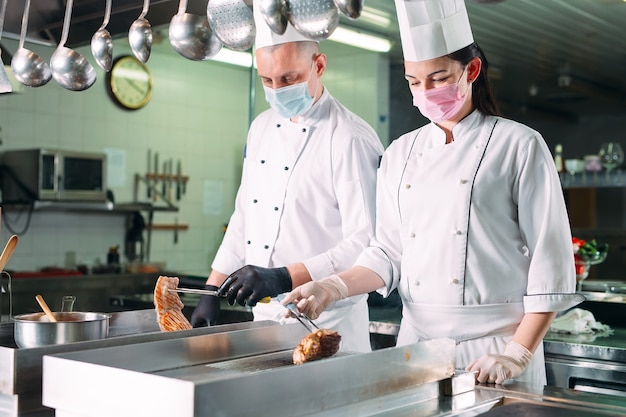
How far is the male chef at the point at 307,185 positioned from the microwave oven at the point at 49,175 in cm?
342

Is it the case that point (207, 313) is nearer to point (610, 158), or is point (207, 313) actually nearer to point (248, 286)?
point (248, 286)

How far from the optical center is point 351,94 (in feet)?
19.8

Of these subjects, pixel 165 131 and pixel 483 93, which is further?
pixel 165 131

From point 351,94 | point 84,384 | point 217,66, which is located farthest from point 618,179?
point 84,384

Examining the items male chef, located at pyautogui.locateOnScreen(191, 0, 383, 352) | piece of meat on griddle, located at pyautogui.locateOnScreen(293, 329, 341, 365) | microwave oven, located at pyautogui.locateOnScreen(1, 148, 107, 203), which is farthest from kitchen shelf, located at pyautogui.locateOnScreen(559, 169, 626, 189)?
piece of meat on griddle, located at pyautogui.locateOnScreen(293, 329, 341, 365)

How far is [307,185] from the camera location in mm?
2492

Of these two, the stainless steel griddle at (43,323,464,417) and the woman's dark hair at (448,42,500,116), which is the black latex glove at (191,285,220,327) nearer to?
the stainless steel griddle at (43,323,464,417)

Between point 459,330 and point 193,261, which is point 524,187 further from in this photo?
point 193,261

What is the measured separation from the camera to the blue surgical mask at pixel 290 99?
243cm

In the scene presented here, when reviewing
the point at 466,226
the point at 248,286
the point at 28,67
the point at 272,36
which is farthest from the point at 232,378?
the point at 28,67

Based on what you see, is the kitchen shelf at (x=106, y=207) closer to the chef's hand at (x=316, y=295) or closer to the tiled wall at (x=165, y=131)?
the tiled wall at (x=165, y=131)

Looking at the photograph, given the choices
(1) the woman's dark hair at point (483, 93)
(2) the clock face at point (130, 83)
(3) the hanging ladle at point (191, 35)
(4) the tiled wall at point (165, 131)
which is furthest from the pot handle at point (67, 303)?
(2) the clock face at point (130, 83)

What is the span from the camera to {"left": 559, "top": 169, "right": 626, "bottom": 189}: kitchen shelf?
671 centimetres

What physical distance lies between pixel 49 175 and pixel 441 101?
427 centimetres
